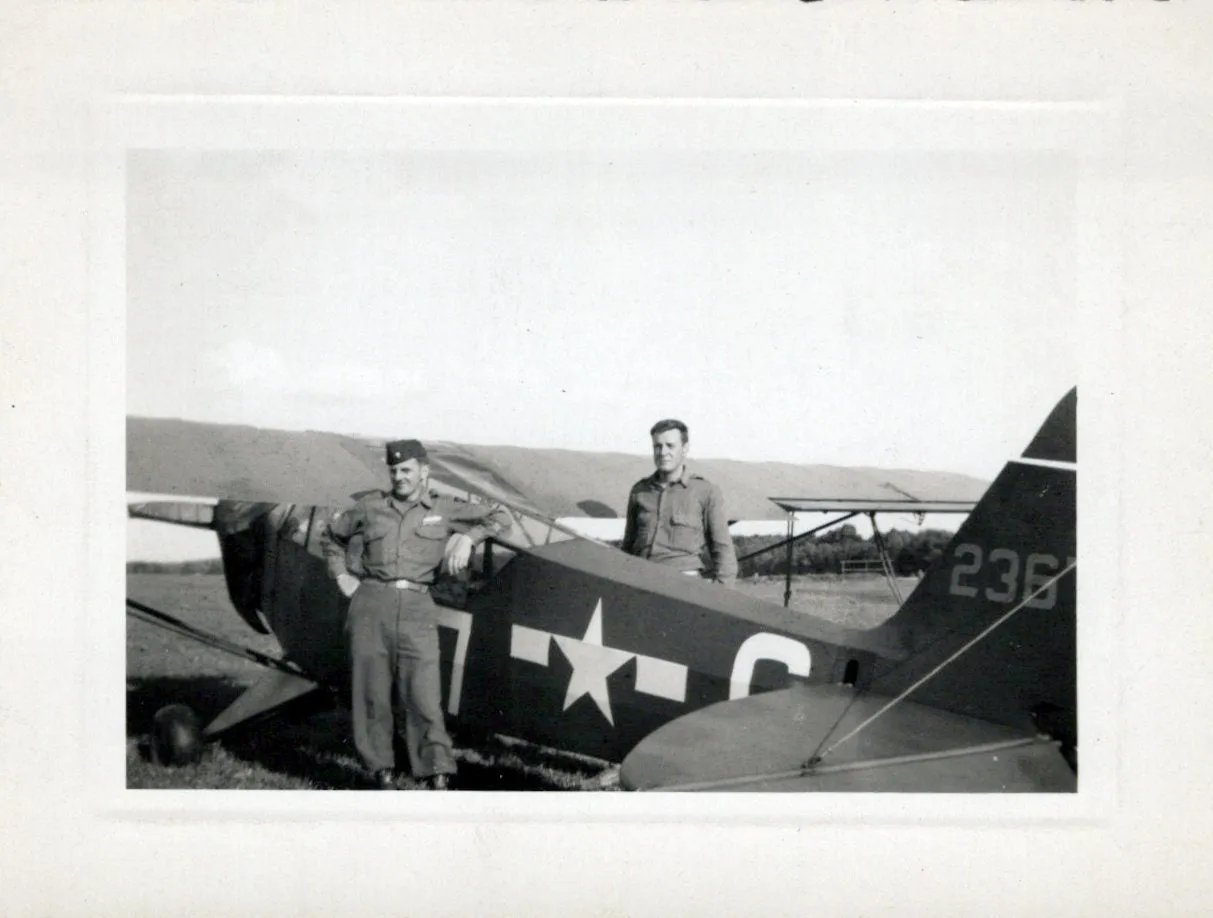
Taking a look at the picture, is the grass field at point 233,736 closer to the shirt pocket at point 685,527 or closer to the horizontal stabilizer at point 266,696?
the horizontal stabilizer at point 266,696

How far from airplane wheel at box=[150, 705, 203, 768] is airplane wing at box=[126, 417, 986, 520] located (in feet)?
2.06

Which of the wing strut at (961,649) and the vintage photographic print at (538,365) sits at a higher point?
the vintage photographic print at (538,365)

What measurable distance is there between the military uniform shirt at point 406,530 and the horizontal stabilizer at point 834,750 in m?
0.78

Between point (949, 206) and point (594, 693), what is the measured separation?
5.33 ft

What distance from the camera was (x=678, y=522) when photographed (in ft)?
8.88

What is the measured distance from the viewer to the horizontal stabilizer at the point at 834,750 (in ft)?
6.85

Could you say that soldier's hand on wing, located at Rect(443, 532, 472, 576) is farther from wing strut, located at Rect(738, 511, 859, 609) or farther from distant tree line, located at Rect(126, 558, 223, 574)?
wing strut, located at Rect(738, 511, 859, 609)

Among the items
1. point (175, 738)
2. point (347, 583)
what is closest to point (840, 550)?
point (347, 583)

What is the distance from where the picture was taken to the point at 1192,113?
241 cm

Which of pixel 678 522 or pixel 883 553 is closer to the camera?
pixel 678 522

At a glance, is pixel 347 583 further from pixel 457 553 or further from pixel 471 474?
pixel 471 474

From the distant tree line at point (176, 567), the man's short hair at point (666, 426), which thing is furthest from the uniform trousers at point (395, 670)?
the man's short hair at point (666, 426)

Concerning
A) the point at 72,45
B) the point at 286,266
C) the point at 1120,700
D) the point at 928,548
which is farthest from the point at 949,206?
the point at 72,45

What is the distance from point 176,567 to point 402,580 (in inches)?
25.8
